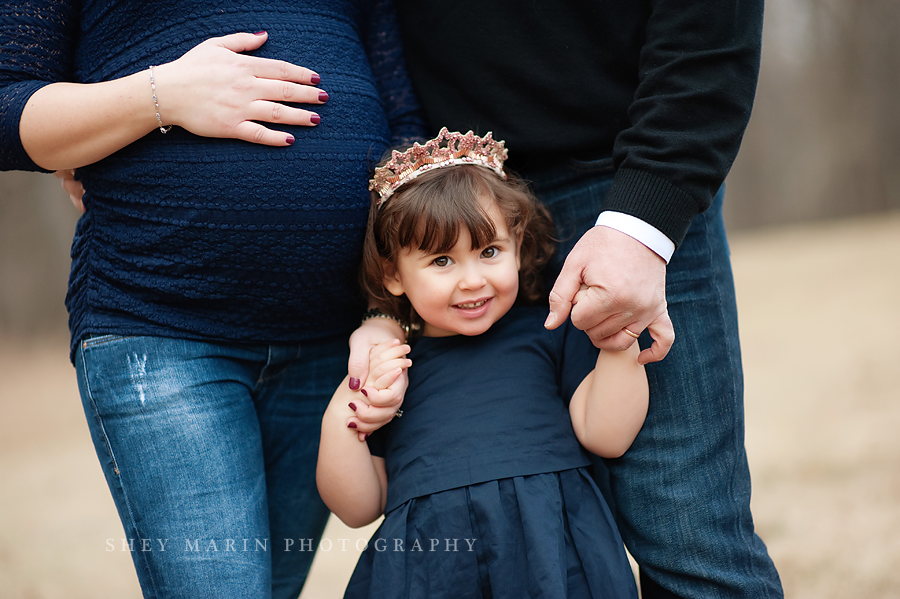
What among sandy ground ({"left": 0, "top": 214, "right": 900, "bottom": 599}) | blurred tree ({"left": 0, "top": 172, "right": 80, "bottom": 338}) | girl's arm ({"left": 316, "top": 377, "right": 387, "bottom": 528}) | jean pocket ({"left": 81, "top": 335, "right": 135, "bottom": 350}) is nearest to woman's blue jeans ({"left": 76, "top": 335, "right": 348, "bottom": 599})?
jean pocket ({"left": 81, "top": 335, "right": 135, "bottom": 350})

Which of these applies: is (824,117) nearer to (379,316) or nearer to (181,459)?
(379,316)

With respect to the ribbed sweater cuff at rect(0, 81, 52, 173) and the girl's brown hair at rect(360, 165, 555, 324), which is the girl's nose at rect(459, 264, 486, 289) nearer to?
the girl's brown hair at rect(360, 165, 555, 324)

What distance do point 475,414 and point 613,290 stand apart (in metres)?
0.39

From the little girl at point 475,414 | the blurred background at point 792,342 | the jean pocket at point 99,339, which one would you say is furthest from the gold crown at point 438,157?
the blurred background at point 792,342

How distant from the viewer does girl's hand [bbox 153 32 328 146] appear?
3.86 ft

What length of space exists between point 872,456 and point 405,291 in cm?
298

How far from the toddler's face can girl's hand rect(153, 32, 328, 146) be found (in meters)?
0.34

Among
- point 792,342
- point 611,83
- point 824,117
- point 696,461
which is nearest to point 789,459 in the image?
point 792,342

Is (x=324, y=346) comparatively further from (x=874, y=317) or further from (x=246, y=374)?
(x=874, y=317)

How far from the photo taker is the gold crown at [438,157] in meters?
1.35

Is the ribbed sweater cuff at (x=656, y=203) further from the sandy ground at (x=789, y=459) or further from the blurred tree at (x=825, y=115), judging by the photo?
the blurred tree at (x=825, y=115)

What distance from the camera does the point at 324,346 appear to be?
1505 millimetres

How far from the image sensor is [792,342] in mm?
5625

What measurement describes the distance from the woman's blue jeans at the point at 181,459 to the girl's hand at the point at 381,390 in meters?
0.24
